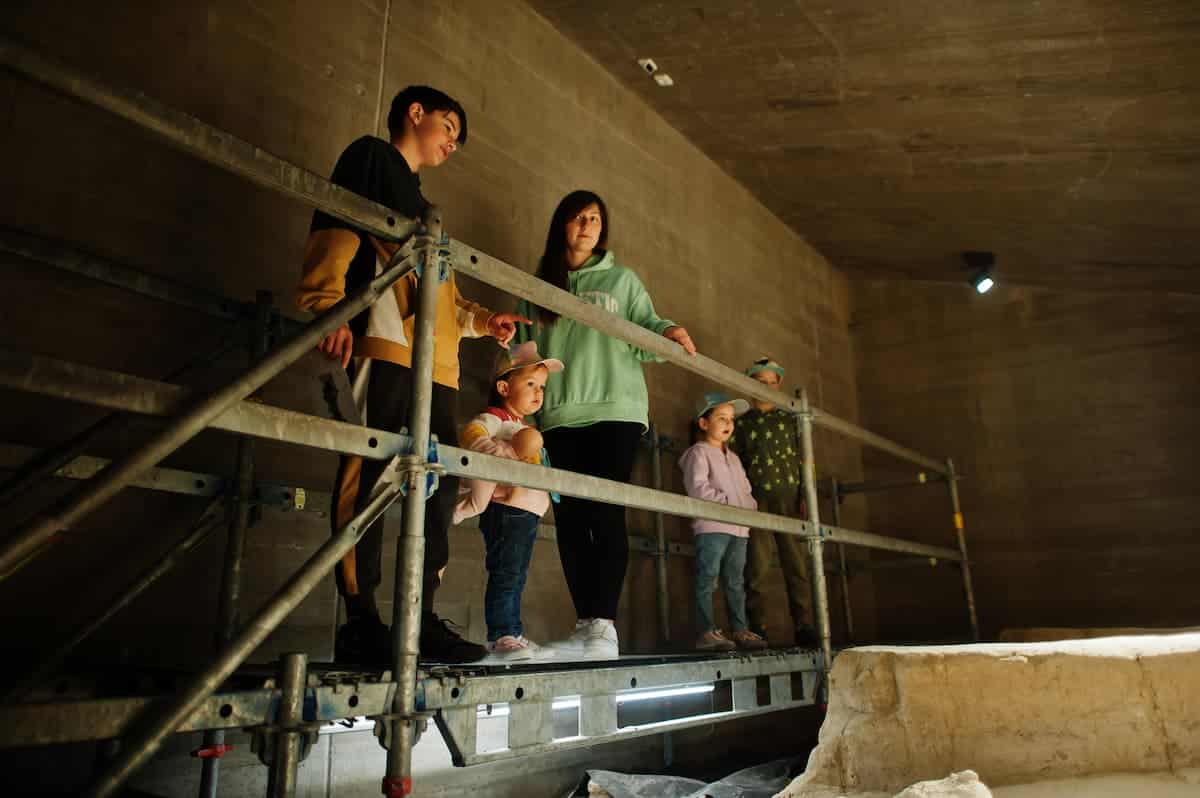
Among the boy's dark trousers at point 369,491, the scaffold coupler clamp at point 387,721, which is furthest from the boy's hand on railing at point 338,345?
the scaffold coupler clamp at point 387,721

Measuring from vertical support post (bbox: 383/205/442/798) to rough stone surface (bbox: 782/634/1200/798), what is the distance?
0.96 meters

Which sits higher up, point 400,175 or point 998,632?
point 400,175

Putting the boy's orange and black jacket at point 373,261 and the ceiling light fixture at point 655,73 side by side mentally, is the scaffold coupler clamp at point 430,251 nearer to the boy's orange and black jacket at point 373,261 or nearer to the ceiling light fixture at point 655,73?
the boy's orange and black jacket at point 373,261

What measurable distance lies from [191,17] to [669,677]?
2527mm

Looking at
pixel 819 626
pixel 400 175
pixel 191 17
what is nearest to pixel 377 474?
pixel 400 175

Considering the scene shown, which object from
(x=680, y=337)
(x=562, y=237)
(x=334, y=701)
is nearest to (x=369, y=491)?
(x=334, y=701)

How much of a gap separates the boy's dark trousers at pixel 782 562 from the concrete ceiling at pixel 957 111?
2.04 meters

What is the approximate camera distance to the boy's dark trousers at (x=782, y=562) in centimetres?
421

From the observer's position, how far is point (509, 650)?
7.90 feet

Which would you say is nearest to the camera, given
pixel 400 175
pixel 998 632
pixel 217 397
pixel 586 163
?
pixel 217 397

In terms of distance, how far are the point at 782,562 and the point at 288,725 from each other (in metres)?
Result: 3.28

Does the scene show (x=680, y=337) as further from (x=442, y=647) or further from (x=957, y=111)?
(x=957, y=111)

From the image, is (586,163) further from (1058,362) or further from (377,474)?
(1058,362)

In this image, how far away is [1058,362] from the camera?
20.2ft
